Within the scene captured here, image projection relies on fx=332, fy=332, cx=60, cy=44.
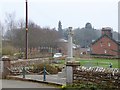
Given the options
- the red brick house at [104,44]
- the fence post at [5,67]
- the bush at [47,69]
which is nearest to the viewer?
the fence post at [5,67]

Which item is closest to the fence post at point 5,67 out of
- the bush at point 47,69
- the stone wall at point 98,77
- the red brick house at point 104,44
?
the bush at point 47,69

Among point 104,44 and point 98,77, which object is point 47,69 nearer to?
point 98,77

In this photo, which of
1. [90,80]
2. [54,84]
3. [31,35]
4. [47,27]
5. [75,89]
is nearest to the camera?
[75,89]

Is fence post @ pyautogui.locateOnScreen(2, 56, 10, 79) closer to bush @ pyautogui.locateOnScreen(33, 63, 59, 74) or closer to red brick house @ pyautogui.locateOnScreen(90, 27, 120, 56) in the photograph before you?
bush @ pyautogui.locateOnScreen(33, 63, 59, 74)

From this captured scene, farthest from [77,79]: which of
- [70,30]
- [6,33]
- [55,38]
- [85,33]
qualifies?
[85,33]

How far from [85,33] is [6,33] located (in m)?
38.2

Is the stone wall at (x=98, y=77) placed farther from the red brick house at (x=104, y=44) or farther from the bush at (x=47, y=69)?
the red brick house at (x=104, y=44)

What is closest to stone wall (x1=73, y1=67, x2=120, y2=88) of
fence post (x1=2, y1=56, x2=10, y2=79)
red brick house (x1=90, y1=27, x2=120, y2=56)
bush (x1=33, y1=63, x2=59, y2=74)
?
fence post (x1=2, y1=56, x2=10, y2=79)

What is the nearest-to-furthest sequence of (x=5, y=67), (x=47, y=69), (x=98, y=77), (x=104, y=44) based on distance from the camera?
(x=98, y=77) → (x=5, y=67) → (x=47, y=69) → (x=104, y=44)

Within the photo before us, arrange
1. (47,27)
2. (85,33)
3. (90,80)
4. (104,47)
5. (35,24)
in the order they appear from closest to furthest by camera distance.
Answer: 1. (90,80)
2. (35,24)
3. (47,27)
4. (104,47)
5. (85,33)

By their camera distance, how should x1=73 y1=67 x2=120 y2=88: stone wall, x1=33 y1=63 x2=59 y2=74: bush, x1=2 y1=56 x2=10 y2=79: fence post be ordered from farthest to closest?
x1=33 y1=63 x2=59 y2=74: bush → x1=2 y1=56 x2=10 y2=79: fence post → x1=73 y1=67 x2=120 y2=88: stone wall

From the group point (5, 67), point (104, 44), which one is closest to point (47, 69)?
point (5, 67)

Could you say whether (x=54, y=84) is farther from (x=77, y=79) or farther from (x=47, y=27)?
(x=47, y=27)

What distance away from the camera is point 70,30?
22141mm
